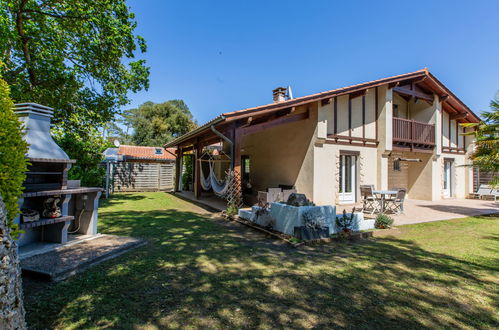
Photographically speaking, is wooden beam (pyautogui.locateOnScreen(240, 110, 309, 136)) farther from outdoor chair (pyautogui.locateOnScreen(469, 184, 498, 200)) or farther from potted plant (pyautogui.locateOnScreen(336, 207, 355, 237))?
outdoor chair (pyautogui.locateOnScreen(469, 184, 498, 200))

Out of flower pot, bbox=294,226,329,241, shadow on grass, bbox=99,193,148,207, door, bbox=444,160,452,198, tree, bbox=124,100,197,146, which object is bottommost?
shadow on grass, bbox=99,193,148,207

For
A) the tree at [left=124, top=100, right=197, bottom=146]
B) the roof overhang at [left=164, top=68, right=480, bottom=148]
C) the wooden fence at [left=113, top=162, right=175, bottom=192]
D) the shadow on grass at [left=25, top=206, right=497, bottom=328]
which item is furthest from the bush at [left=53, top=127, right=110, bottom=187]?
the tree at [left=124, top=100, right=197, bottom=146]

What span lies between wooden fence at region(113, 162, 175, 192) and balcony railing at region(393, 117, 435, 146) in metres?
12.9

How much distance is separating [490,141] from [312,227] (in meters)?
7.37

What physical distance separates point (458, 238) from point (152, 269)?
6005 mm

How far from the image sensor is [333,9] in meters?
10.1

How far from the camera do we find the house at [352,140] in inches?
336

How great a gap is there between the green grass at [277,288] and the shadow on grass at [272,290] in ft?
0.03

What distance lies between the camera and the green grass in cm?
228

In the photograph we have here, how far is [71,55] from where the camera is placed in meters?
8.86

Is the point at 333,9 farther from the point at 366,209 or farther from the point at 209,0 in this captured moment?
the point at 366,209

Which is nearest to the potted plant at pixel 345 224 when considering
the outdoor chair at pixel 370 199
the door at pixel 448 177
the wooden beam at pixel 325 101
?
Answer: the outdoor chair at pixel 370 199

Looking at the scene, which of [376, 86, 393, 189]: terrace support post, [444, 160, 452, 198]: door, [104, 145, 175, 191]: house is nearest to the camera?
[376, 86, 393, 189]: terrace support post

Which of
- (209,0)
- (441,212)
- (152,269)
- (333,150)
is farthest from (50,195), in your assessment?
(441,212)
